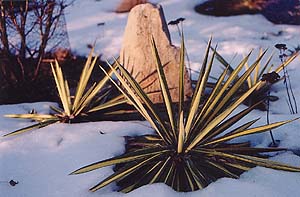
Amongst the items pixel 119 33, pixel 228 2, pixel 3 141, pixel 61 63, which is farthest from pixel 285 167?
pixel 228 2

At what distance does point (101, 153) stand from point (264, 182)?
3.15 feet

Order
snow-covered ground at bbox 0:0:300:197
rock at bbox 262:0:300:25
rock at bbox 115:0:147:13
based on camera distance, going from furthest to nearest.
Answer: rock at bbox 115:0:147:13
rock at bbox 262:0:300:25
snow-covered ground at bbox 0:0:300:197

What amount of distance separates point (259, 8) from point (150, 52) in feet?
9.94

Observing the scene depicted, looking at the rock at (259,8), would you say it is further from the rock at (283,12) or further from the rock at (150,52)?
the rock at (150,52)

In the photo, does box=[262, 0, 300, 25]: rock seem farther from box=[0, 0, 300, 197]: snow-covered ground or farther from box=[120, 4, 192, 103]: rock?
box=[120, 4, 192, 103]: rock

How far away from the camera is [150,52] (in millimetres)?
3537

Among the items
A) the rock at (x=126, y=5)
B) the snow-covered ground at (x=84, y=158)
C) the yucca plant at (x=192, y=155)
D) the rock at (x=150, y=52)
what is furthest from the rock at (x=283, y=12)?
the yucca plant at (x=192, y=155)

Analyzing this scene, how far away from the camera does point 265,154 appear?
252cm

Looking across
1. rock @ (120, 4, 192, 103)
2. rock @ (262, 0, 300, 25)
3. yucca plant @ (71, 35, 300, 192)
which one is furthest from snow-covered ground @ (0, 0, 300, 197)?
rock @ (262, 0, 300, 25)

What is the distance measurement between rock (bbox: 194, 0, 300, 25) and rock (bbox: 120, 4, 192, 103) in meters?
2.60

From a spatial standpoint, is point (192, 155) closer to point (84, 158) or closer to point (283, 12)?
point (84, 158)

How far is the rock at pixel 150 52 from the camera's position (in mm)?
3488

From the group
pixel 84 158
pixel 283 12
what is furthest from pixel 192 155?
pixel 283 12

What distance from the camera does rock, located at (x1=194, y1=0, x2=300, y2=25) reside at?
5.75 meters
